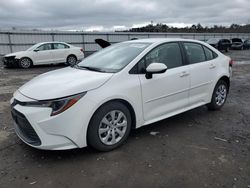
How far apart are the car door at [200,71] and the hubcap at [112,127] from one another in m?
1.62

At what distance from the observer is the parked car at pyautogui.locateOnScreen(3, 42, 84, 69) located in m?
13.5

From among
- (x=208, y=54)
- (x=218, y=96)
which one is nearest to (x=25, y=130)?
(x=208, y=54)

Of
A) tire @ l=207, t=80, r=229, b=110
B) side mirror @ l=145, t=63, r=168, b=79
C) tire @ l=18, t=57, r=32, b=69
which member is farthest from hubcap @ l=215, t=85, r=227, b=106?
tire @ l=18, t=57, r=32, b=69

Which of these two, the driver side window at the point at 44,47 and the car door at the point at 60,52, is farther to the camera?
the car door at the point at 60,52

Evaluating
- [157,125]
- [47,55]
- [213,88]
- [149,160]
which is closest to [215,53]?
[213,88]

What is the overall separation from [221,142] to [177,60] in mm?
1565

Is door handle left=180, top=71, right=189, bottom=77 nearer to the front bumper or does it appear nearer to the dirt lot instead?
the dirt lot

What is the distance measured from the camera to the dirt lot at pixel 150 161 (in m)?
2.87

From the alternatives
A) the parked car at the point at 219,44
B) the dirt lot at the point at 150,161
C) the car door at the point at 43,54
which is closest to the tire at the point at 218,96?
the dirt lot at the point at 150,161

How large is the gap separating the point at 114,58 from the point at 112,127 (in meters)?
1.25

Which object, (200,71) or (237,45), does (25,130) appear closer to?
(200,71)

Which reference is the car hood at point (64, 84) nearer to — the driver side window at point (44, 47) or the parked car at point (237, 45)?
the driver side window at point (44, 47)

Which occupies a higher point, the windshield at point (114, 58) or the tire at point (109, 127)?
the windshield at point (114, 58)

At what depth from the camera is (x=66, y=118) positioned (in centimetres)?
307
